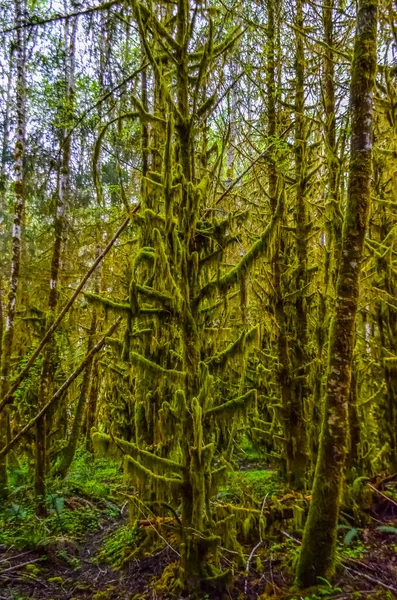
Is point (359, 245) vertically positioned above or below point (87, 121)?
below

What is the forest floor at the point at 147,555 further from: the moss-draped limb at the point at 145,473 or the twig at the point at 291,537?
the moss-draped limb at the point at 145,473

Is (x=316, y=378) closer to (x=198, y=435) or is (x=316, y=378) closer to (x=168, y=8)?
(x=198, y=435)

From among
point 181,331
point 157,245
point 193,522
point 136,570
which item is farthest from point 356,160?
point 136,570

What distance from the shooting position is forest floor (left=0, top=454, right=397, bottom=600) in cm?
391

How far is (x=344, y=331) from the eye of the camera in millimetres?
3799

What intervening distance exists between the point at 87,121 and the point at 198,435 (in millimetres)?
5101

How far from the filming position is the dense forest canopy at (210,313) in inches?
152

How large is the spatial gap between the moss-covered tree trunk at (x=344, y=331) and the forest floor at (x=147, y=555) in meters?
0.35

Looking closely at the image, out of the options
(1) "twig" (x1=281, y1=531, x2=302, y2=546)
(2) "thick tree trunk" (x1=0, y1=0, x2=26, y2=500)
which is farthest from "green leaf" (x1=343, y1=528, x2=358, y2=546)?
(2) "thick tree trunk" (x1=0, y1=0, x2=26, y2=500)

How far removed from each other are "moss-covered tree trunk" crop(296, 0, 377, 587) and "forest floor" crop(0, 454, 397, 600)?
0.35 metres

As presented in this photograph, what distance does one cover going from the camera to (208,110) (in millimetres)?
4406

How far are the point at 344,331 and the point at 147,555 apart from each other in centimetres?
362

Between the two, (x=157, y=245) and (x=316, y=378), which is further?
(x=316, y=378)

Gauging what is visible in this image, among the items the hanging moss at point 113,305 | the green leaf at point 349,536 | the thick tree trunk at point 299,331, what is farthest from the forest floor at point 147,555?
the hanging moss at point 113,305
